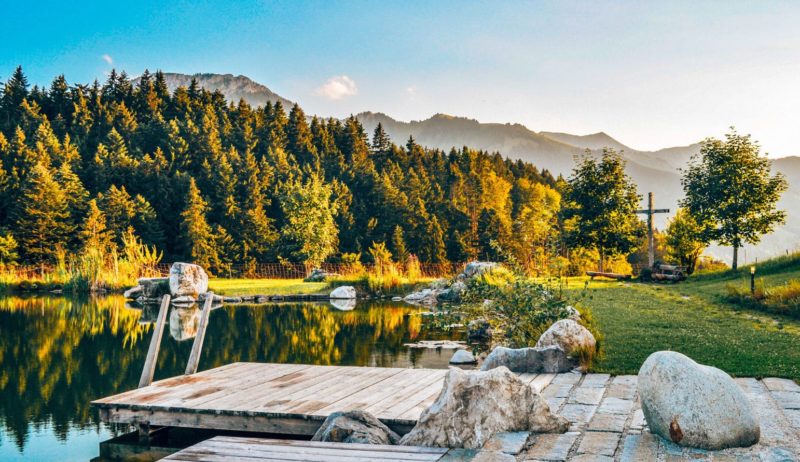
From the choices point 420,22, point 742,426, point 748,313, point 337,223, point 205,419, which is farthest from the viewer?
point 337,223

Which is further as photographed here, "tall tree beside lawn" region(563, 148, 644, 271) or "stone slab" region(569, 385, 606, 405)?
"tall tree beside lawn" region(563, 148, 644, 271)

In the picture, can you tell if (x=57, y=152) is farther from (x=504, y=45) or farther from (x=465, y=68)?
(x=504, y=45)

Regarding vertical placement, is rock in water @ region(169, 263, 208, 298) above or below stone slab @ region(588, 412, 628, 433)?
below

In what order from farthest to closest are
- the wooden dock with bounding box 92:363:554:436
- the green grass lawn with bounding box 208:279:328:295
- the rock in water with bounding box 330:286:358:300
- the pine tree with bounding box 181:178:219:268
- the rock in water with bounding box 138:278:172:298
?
the pine tree with bounding box 181:178:219:268 → the green grass lawn with bounding box 208:279:328:295 → the rock in water with bounding box 138:278:172:298 → the rock in water with bounding box 330:286:358:300 → the wooden dock with bounding box 92:363:554:436

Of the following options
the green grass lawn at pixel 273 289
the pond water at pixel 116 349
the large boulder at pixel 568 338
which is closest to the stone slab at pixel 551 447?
the large boulder at pixel 568 338

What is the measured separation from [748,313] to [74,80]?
193 feet

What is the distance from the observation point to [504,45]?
19891 mm

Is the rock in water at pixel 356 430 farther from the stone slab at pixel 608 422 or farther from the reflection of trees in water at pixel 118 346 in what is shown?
the reflection of trees in water at pixel 118 346

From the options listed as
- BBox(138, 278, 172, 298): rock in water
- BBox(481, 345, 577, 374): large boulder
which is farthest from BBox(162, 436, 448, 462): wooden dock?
BBox(138, 278, 172, 298): rock in water

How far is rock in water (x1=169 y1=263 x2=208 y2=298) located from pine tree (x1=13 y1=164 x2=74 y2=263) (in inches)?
624

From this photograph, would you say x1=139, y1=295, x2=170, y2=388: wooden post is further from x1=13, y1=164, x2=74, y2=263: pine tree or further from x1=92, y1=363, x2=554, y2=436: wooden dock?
x1=13, y1=164, x2=74, y2=263: pine tree

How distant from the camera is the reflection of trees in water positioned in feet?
27.7

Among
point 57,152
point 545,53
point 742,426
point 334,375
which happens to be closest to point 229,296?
point 545,53

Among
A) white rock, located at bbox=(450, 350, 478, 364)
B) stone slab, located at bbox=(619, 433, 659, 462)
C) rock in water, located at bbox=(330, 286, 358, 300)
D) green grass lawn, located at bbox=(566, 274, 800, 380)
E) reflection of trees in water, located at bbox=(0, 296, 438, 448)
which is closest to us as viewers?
stone slab, located at bbox=(619, 433, 659, 462)
